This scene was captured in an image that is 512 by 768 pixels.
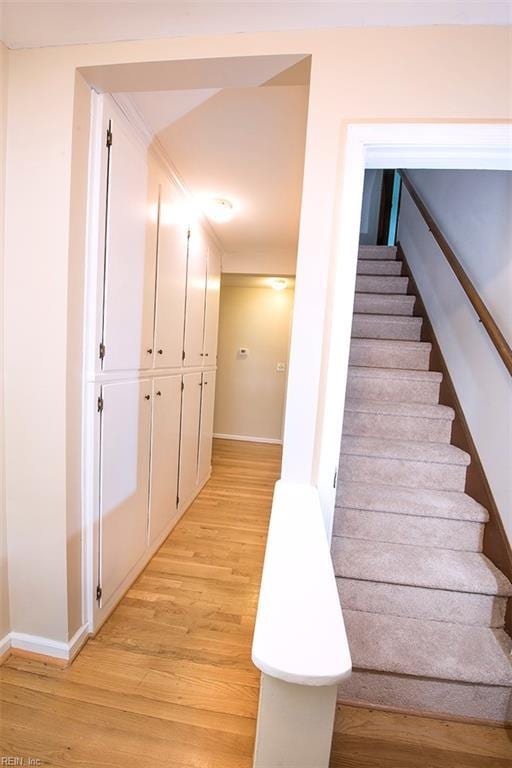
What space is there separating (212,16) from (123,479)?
6.00 ft

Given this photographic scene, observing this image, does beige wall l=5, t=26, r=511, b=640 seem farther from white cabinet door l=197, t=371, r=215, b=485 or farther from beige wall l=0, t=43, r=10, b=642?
white cabinet door l=197, t=371, r=215, b=485

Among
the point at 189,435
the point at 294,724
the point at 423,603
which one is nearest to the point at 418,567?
the point at 423,603

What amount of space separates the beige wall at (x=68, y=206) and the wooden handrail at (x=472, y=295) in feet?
3.01

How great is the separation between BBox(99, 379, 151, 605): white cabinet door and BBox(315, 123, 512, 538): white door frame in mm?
981

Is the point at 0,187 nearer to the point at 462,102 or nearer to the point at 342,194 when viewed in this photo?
the point at 342,194

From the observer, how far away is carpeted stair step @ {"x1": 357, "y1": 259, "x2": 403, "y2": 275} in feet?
10.4

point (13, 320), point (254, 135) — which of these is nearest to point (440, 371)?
point (254, 135)

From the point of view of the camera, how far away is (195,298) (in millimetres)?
2609

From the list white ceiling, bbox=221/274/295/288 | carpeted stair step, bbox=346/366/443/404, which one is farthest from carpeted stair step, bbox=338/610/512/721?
white ceiling, bbox=221/274/295/288

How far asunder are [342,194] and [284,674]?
1.19 metres

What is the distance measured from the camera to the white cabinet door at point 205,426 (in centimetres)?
309

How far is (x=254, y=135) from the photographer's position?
164 cm

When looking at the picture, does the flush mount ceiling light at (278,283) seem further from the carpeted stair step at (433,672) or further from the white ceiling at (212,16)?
the carpeted stair step at (433,672)

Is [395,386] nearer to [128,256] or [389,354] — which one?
[389,354]
